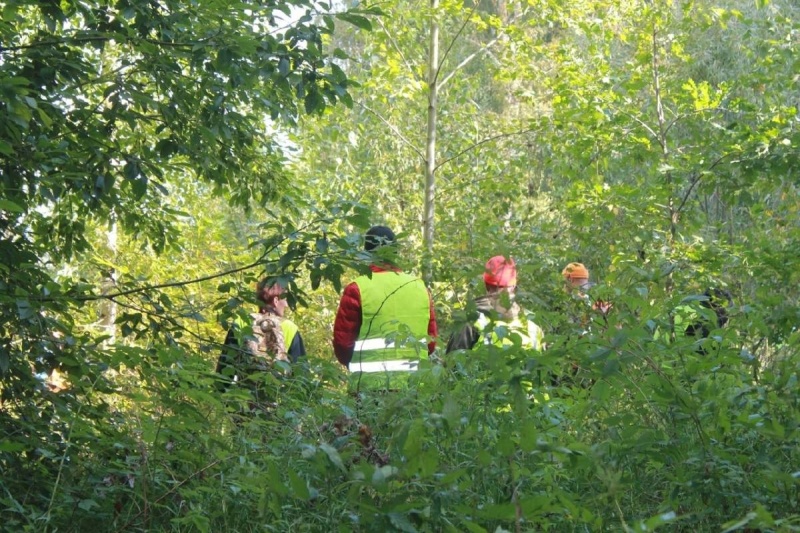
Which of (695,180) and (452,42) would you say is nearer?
(695,180)

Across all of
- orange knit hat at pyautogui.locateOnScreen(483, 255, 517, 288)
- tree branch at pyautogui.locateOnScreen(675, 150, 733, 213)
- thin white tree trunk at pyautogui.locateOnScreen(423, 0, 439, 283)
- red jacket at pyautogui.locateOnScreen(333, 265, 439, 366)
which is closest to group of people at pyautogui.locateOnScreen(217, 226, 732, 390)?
red jacket at pyautogui.locateOnScreen(333, 265, 439, 366)

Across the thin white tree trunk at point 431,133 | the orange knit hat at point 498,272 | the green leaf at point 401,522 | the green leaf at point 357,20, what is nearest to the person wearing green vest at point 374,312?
the green leaf at point 357,20

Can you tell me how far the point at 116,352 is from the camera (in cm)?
502

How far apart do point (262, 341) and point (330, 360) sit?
0.54m

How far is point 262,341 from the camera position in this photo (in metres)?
7.05

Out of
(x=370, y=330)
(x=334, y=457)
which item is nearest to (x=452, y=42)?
(x=370, y=330)

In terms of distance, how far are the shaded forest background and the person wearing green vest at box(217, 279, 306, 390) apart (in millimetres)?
115

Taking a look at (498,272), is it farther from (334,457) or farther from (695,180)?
(695,180)

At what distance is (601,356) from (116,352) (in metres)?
2.40

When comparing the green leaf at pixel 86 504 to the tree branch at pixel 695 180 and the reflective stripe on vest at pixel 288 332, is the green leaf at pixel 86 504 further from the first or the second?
the tree branch at pixel 695 180

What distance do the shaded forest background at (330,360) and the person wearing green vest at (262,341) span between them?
12 centimetres

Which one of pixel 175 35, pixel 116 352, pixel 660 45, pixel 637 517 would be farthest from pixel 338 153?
pixel 637 517

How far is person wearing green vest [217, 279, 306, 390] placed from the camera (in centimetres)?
534

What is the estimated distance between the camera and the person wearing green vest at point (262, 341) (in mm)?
5336
